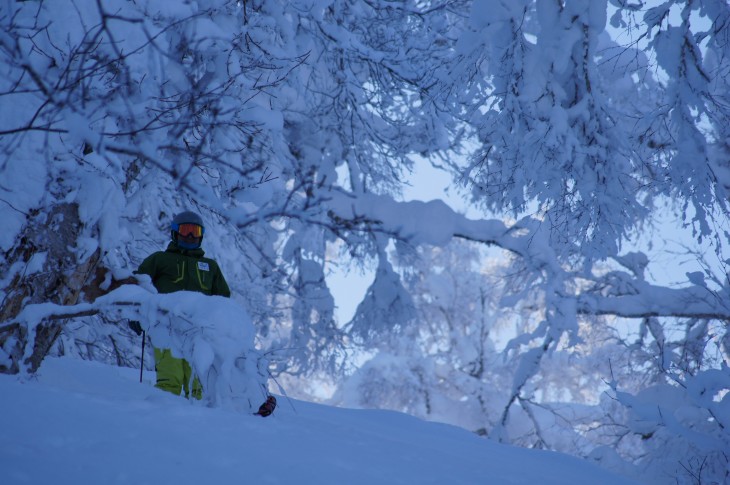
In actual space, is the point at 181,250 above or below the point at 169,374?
above

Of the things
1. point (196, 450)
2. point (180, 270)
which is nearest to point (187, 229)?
point (180, 270)

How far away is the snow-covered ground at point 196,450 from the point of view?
208 cm

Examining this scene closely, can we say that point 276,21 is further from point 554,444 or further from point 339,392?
point 339,392

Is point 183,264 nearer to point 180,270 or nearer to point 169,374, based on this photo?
point 180,270

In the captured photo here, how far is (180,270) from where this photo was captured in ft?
14.3

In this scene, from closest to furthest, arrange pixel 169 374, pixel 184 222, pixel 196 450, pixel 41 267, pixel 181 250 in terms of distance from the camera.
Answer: pixel 196 450
pixel 41 267
pixel 169 374
pixel 184 222
pixel 181 250

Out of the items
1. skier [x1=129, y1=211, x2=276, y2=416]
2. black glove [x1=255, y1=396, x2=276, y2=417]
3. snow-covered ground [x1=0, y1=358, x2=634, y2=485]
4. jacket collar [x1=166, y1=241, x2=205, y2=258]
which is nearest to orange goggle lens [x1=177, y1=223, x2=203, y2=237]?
Result: skier [x1=129, y1=211, x2=276, y2=416]

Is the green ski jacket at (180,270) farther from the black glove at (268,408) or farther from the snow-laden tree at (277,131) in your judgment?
the black glove at (268,408)

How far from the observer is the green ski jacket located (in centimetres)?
428

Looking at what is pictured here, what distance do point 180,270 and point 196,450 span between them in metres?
2.22

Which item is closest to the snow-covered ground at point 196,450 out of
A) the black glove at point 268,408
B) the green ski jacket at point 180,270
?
the black glove at point 268,408

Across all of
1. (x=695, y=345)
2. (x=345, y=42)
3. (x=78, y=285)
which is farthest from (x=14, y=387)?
(x=695, y=345)

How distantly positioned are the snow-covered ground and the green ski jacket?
103cm

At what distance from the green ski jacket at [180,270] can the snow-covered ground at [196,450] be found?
1.03 m
